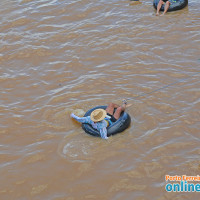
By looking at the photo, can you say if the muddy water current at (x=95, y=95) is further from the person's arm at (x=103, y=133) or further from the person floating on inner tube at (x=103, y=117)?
the person floating on inner tube at (x=103, y=117)

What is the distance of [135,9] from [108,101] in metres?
6.07

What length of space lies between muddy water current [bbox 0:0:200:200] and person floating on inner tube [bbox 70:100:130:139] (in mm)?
268

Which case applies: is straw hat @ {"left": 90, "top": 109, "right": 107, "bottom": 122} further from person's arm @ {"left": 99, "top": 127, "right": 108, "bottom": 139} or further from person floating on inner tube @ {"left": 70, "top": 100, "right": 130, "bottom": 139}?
person's arm @ {"left": 99, "top": 127, "right": 108, "bottom": 139}

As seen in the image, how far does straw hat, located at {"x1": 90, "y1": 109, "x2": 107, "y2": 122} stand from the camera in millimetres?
7693

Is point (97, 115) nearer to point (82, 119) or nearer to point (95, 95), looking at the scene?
point (82, 119)

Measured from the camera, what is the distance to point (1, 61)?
11.2 m

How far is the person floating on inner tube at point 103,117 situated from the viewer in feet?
25.2

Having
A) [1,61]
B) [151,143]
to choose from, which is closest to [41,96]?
[1,61]

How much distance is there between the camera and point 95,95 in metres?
9.32

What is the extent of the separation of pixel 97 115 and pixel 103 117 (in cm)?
15

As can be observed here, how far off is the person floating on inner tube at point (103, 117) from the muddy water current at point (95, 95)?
268 millimetres

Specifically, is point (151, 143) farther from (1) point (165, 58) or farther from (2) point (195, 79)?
(1) point (165, 58)

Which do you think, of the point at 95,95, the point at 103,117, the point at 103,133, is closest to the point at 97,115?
the point at 103,117

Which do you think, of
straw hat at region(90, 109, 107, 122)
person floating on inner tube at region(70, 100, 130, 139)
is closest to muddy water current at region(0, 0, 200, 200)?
person floating on inner tube at region(70, 100, 130, 139)
